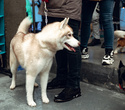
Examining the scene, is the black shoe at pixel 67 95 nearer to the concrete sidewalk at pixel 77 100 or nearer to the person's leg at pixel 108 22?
the concrete sidewalk at pixel 77 100

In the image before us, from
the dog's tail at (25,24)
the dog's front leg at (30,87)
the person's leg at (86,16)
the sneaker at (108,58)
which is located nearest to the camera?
the dog's front leg at (30,87)

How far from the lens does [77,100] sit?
230cm

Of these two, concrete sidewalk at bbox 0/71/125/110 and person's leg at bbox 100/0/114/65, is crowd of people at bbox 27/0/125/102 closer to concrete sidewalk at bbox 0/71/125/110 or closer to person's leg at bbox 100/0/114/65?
person's leg at bbox 100/0/114/65

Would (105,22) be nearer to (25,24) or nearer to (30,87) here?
(25,24)

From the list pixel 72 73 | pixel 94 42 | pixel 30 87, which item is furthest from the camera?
pixel 94 42

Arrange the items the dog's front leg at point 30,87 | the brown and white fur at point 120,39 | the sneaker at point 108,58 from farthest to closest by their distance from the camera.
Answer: the brown and white fur at point 120,39 → the sneaker at point 108,58 → the dog's front leg at point 30,87

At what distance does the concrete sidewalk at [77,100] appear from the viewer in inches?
83.8

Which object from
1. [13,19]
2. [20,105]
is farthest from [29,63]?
[13,19]

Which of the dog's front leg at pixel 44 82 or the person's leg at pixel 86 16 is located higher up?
the person's leg at pixel 86 16

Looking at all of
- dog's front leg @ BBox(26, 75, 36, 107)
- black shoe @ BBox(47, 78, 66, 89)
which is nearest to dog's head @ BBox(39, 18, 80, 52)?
dog's front leg @ BBox(26, 75, 36, 107)

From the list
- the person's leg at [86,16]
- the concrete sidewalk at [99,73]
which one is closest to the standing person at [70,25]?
the concrete sidewalk at [99,73]

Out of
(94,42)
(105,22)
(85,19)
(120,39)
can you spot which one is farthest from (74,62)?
(94,42)

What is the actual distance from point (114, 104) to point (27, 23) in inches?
56.8

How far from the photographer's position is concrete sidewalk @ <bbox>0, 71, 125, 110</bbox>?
2.13 m
